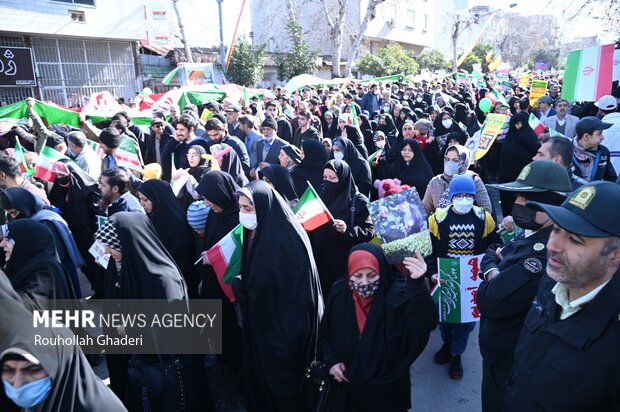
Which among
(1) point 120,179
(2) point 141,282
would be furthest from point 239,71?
(2) point 141,282

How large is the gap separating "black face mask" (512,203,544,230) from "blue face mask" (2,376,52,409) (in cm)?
233

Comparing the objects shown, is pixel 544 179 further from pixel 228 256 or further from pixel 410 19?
pixel 410 19

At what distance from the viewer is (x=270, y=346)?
297 centimetres

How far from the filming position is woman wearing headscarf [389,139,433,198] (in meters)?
5.77

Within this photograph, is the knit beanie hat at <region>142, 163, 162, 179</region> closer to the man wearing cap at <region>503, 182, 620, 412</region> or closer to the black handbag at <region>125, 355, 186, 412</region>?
the black handbag at <region>125, 355, 186, 412</region>

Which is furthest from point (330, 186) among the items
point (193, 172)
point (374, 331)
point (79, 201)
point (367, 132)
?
point (367, 132)

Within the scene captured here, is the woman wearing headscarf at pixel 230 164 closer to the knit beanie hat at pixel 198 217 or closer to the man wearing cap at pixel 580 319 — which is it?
the knit beanie hat at pixel 198 217

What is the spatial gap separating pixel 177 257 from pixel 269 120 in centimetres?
364

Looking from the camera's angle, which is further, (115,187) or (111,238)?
(115,187)

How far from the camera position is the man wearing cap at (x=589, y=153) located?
4.67m

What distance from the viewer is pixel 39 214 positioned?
3.68 meters

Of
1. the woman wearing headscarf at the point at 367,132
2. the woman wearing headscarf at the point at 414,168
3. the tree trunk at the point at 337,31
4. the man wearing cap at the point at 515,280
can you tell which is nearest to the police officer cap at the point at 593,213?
the man wearing cap at the point at 515,280

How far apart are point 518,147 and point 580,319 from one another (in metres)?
5.61

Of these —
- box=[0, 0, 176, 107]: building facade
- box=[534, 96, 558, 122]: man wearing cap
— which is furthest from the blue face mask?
box=[0, 0, 176, 107]: building facade
